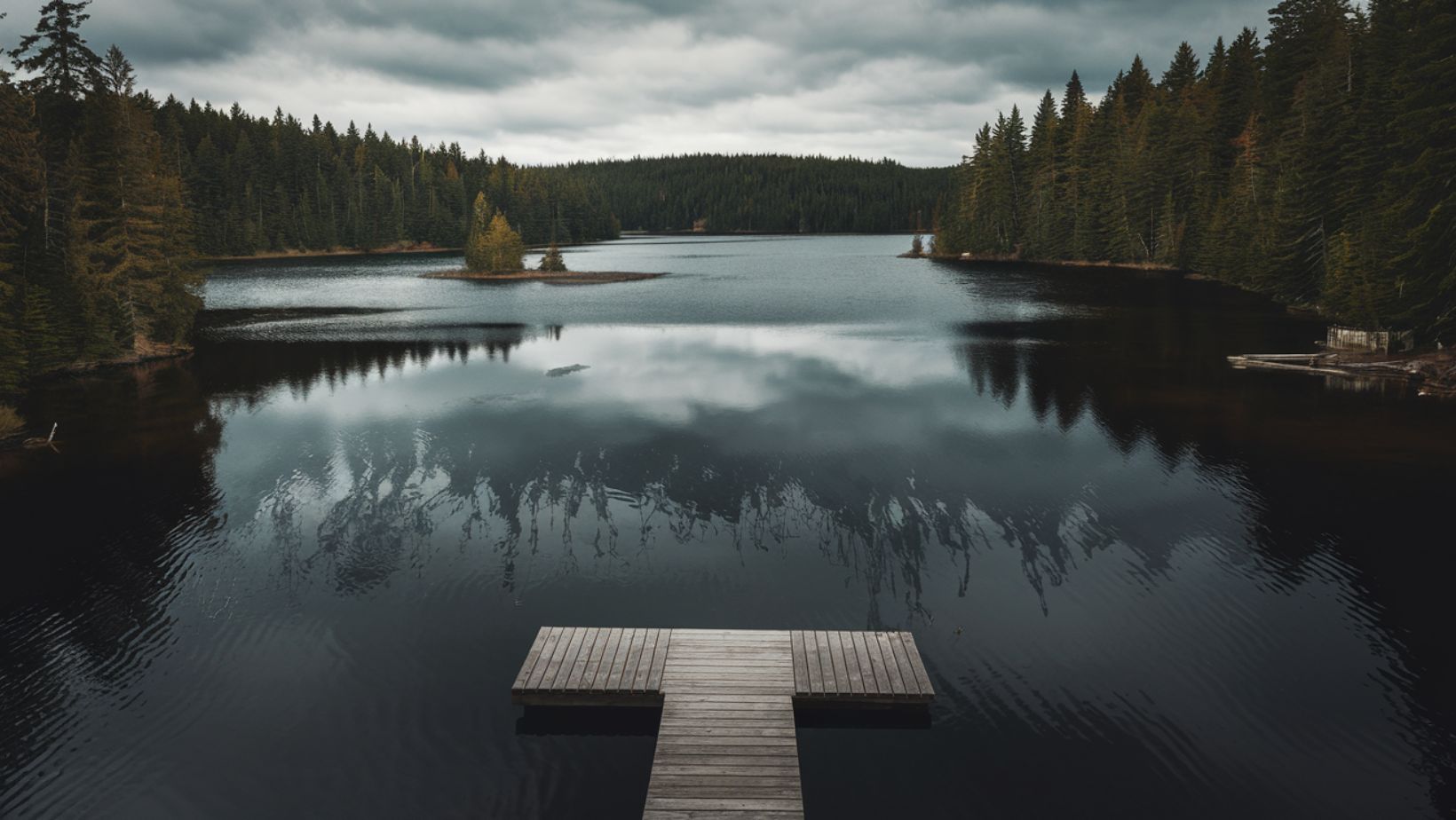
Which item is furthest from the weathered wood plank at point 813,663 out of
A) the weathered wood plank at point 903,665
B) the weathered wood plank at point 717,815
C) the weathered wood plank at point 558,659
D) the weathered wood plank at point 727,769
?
the weathered wood plank at point 558,659

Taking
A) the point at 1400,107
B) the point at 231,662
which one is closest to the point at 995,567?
the point at 231,662

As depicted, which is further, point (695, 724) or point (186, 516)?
point (186, 516)

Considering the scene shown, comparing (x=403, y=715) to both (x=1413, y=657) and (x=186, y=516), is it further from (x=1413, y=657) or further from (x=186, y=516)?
(x=1413, y=657)

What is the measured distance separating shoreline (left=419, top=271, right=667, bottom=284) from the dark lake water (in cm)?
6279

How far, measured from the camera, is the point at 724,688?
1385cm

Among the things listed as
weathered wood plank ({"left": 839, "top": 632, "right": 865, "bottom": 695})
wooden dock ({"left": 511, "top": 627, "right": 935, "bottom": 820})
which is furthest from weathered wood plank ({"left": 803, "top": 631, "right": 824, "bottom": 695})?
weathered wood plank ({"left": 839, "top": 632, "right": 865, "bottom": 695})

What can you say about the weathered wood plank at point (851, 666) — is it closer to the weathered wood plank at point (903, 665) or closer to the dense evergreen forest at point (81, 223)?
the weathered wood plank at point (903, 665)

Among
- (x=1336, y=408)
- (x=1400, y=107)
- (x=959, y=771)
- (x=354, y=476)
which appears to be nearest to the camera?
(x=959, y=771)

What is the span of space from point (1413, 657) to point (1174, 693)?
499 cm

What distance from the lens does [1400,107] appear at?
132 feet

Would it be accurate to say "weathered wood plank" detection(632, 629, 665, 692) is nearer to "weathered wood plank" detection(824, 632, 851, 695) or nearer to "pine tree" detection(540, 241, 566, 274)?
"weathered wood plank" detection(824, 632, 851, 695)

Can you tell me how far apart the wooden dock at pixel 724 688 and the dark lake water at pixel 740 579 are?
63cm

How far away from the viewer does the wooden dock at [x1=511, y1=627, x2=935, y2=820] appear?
1143 centimetres

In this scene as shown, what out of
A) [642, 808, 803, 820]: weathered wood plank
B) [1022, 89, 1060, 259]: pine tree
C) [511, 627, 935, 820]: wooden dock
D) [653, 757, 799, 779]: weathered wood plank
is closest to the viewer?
[642, 808, 803, 820]: weathered wood plank
